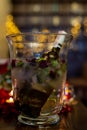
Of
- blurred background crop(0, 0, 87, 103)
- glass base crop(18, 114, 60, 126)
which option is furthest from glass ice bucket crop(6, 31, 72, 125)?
blurred background crop(0, 0, 87, 103)

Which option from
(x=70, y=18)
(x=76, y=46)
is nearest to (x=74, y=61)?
(x=76, y=46)

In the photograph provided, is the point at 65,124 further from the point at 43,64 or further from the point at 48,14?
the point at 48,14

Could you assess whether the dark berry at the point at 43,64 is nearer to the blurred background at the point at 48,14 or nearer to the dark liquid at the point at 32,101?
the dark liquid at the point at 32,101

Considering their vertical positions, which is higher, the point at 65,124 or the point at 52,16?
the point at 65,124

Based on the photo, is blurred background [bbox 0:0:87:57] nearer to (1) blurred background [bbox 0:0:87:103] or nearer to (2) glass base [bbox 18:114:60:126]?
(1) blurred background [bbox 0:0:87:103]

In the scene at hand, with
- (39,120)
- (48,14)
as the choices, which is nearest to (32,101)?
(39,120)

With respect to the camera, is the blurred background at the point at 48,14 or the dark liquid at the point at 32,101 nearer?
the dark liquid at the point at 32,101

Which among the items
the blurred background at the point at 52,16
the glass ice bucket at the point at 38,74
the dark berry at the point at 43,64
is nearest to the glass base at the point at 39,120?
the glass ice bucket at the point at 38,74

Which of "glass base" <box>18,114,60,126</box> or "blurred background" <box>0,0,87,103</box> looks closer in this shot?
"glass base" <box>18,114,60,126</box>

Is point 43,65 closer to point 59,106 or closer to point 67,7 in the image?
point 59,106
